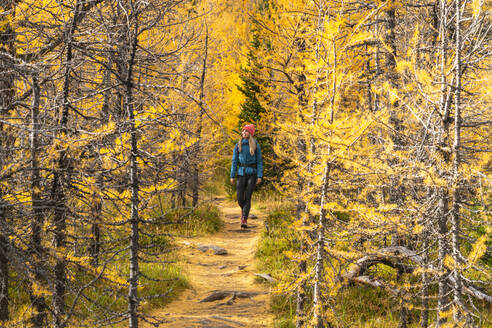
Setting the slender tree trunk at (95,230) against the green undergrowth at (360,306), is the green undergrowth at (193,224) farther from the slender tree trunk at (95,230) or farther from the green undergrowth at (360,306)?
the slender tree trunk at (95,230)

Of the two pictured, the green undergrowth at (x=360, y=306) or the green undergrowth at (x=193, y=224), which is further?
the green undergrowth at (x=193, y=224)

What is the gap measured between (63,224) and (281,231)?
6.56m

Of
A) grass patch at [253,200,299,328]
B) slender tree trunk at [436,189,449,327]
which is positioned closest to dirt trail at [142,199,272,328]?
grass patch at [253,200,299,328]

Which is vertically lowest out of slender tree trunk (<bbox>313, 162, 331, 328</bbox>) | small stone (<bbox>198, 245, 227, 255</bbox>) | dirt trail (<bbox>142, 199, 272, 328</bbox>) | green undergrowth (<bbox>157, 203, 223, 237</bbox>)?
dirt trail (<bbox>142, 199, 272, 328</bbox>)

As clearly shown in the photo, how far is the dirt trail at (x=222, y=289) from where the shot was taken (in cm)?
577

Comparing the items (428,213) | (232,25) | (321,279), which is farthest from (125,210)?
(232,25)

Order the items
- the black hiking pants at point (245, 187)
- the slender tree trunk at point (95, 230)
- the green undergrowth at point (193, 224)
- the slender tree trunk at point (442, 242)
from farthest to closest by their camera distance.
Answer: the green undergrowth at point (193, 224)
the black hiking pants at point (245, 187)
the slender tree trunk at point (442, 242)
the slender tree trunk at point (95, 230)

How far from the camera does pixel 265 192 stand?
16.6 meters

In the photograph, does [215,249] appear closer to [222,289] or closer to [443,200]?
[222,289]

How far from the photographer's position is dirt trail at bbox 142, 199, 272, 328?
18.9ft

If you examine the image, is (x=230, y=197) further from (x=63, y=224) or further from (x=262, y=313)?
(x=63, y=224)

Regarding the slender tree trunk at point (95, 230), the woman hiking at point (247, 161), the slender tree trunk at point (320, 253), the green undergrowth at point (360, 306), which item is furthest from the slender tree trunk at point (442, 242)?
the woman hiking at point (247, 161)

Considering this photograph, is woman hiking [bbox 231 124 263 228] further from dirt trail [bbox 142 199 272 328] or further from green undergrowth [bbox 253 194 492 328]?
green undergrowth [bbox 253 194 492 328]

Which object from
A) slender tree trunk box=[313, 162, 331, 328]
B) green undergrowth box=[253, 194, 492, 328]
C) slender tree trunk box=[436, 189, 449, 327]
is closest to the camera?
slender tree trunk box=[436, 189, 449, 327]
